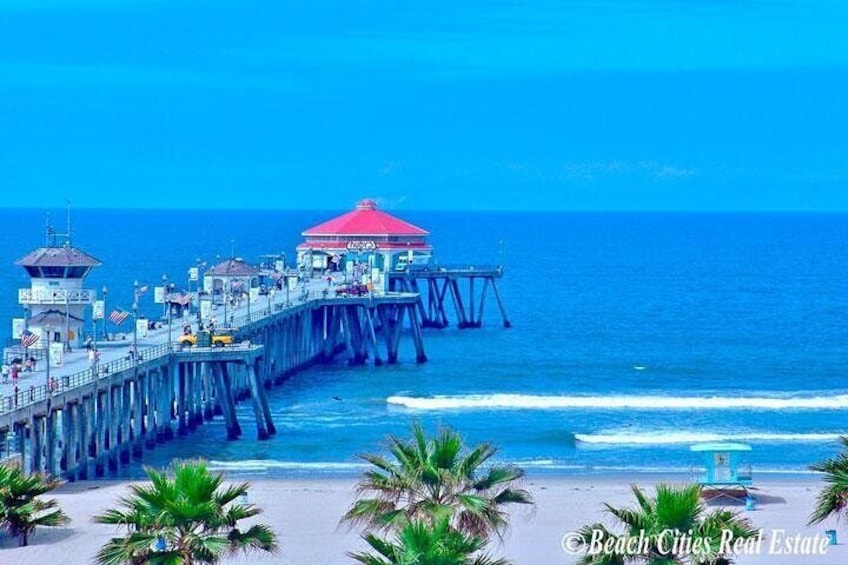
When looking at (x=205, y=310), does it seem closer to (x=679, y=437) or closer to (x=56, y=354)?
(x=56, y=354)

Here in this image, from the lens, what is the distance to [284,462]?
54.8 metres

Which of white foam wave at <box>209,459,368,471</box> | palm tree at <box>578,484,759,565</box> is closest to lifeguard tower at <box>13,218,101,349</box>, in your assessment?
white foam wave at <box>209,459,368,471</box>

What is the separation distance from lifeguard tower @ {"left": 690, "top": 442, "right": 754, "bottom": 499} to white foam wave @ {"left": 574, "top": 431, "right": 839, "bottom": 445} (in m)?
13.7

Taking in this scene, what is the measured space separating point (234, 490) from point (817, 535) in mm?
17135

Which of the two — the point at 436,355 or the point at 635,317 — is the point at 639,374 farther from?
the point at 635,317

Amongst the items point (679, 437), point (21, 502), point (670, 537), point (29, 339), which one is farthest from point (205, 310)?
point (670, 537)

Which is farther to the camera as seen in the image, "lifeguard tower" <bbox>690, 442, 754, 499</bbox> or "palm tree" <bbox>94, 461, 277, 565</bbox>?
"lifeguard tower" <bbox>690, 442, 754, 499</bbox>

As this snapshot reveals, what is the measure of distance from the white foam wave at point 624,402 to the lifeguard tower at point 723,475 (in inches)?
933

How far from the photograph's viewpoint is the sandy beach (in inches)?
1430

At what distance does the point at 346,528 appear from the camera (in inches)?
1592

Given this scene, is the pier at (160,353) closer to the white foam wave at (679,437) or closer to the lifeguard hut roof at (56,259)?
the lifeguard hut roof at (56,259)

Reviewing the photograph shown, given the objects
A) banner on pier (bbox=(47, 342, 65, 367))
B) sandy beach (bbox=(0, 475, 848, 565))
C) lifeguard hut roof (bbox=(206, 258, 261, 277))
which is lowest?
sandy beach (bbox=(0, 475, 848, 565))

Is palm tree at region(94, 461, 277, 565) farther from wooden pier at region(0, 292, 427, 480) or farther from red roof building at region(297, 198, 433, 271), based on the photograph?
red roof building at region(297, 198, 433, 271)

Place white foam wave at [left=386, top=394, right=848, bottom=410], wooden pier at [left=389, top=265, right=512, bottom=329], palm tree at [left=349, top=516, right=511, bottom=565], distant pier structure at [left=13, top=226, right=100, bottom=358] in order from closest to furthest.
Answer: palm tree at [left=349, top=516, right=511, bottom=565] → distant pier structure at [left=13, top=226, right=100, bottom=358] → white foam wave at [left=386, top=394, right=848, bottom=410] → wooden pier at [left=389, top=265, right=512, bottom=329]
